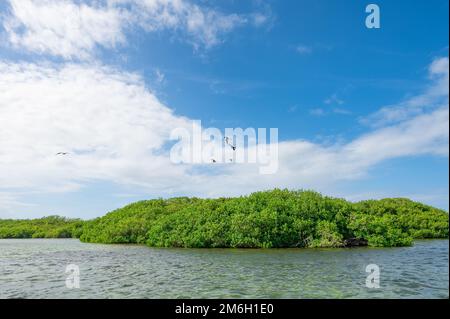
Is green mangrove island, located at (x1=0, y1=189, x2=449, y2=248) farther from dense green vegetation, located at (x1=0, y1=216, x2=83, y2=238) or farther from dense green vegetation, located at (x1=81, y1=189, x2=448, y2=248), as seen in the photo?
dense green vegetation, located at (x1=0, y1=216, x2=83, y2=238)

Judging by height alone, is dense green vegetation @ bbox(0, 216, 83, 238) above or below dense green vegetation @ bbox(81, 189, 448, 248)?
below

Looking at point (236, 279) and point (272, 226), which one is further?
point (272, 226)

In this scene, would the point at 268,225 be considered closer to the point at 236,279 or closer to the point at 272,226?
the point at 272,226

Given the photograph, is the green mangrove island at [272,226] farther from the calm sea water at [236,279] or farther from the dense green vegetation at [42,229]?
the dense green vegetation at [42,229]

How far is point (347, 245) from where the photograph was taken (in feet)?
152

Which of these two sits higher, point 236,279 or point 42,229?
point 236,279

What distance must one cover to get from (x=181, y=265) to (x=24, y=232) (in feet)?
312

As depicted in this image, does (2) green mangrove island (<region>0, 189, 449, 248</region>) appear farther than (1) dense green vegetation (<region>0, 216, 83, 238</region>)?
No

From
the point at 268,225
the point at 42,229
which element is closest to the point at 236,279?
the point at 268,225

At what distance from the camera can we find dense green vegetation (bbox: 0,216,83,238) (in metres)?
104

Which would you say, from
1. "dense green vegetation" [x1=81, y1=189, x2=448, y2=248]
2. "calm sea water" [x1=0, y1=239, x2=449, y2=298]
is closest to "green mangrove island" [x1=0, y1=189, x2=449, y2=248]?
"dense green vegetation" [x1=81, y1=189, x2=448, y2=248]

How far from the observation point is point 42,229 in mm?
109188
